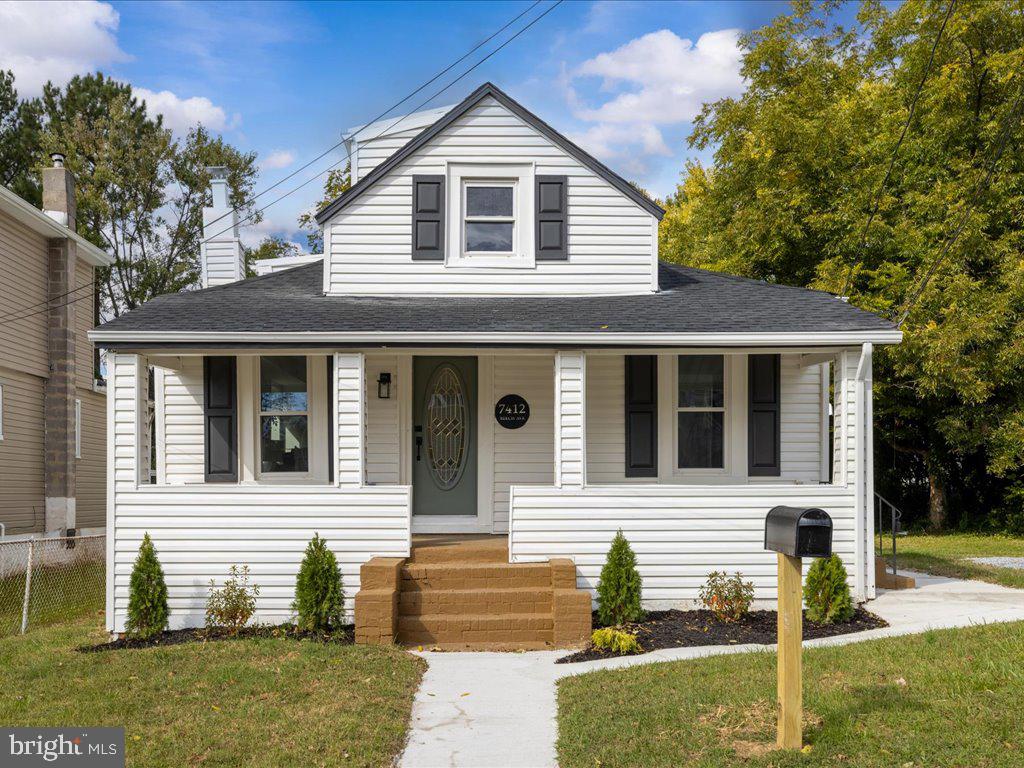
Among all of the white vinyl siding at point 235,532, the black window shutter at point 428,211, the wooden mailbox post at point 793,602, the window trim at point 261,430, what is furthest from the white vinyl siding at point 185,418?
the wooden mailbox post at point 793,602

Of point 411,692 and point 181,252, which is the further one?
point 181,252

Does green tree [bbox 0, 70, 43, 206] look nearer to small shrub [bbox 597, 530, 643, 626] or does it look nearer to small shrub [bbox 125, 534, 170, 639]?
small shrub [bbox 125, 534, 170, 639]

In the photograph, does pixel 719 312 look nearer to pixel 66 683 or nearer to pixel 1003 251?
pixel 66 683

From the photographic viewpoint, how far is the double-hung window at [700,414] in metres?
10.1

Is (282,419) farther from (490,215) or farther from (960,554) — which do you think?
(960,554)

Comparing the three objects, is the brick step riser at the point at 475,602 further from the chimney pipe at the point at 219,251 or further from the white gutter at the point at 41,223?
the white gutter at the point at 41,223

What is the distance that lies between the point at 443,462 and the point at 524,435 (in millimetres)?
1014

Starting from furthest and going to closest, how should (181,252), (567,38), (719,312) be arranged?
(181,252) < (567,38) < (719,312)

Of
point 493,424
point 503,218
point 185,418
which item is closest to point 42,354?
point 185,418

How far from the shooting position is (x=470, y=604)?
8305 mm

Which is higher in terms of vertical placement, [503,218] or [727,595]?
[503,218]

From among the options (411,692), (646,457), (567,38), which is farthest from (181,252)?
(411,692)

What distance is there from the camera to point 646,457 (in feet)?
33.0

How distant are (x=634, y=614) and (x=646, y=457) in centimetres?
227
